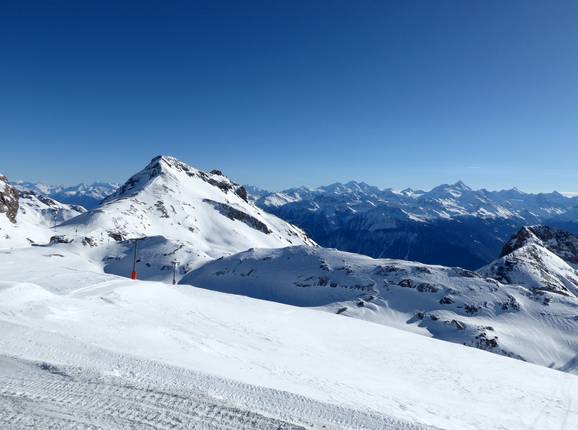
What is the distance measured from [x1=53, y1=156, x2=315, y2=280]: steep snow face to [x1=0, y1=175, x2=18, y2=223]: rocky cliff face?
34.5ft

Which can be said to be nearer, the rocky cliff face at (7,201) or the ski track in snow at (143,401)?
the ski track in snow at (143,401)

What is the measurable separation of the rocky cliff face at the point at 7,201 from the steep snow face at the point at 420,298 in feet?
192

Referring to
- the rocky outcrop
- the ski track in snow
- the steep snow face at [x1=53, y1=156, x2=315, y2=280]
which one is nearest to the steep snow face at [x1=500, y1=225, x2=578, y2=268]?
the steep snow face at [x1=53, y1=156, x2=315, y2=280]

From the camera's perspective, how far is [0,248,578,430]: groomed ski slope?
8.58 metres

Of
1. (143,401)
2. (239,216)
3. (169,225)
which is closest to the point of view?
(143,401)

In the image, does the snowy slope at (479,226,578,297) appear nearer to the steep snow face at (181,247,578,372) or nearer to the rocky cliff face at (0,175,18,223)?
the steep snow face at (181,247,578,372)

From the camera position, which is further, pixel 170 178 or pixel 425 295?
pixel 170 178

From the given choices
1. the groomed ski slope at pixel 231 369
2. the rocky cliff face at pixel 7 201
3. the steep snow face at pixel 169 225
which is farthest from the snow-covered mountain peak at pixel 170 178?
the groomed ski slope at pixel 231 369

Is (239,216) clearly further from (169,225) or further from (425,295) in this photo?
(425,295)

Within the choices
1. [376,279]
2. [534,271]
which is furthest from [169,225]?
[534,271]

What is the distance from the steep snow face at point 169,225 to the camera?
76.0 metres

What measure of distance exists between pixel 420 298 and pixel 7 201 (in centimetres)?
9731

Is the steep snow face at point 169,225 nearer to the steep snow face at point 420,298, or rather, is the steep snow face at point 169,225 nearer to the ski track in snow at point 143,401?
the steep snow face at point 420,298

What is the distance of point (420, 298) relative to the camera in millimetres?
52875
